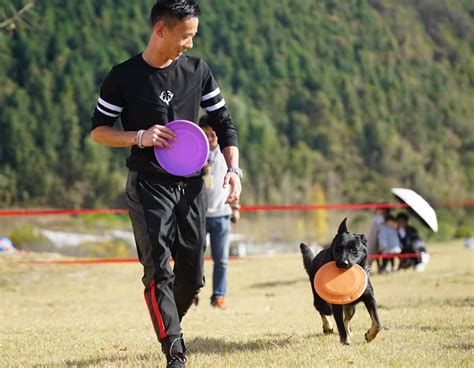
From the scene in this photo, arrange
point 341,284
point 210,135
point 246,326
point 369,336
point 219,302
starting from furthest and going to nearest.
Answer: point 219,302
point 210,135
point 246,326
point 369,336
point 341,284

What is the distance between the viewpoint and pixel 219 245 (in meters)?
10.2

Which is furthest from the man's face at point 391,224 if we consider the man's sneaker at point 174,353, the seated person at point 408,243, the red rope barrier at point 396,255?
the man's sneaker at point 174,353

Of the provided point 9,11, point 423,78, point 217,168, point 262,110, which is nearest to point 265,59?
point 262,110

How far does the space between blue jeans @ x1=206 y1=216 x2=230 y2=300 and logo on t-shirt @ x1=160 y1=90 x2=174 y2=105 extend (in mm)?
4953

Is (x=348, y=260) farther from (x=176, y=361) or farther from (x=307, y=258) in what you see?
(x=176, y=361)

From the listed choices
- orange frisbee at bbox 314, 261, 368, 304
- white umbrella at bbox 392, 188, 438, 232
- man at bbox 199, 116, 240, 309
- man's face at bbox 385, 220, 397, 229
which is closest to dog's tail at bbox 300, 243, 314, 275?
orange frisbee at bbox 314, 261, 368, 304

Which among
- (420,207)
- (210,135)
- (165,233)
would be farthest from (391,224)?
(165,233)

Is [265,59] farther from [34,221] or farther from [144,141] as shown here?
[144,141]

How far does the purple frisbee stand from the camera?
5207mm

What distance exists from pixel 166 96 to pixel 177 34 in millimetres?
360

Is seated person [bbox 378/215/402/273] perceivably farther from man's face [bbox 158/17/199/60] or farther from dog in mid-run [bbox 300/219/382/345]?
man's face [bbox 158/17/199/60]

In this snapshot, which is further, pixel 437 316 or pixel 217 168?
pixel 217 168

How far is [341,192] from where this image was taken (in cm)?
3067

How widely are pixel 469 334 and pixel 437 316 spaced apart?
136cm
